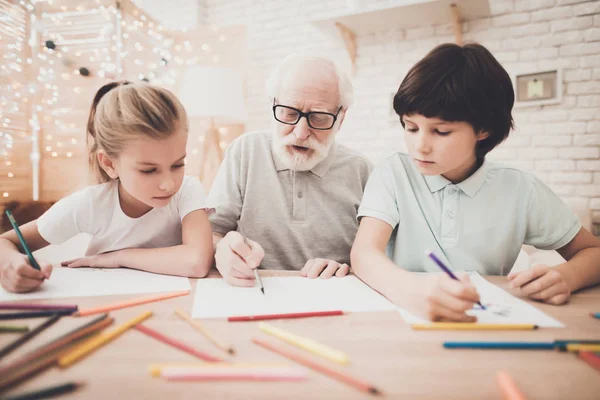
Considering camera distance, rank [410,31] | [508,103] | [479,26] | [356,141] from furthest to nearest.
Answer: [356,141], [410,31], [479,26], [508,103]

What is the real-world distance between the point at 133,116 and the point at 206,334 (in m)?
0.61

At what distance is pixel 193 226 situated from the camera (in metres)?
1.02

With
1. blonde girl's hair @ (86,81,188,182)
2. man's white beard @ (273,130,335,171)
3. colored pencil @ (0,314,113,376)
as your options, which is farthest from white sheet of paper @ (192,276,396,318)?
man's white beard @ (273,130,335,171)

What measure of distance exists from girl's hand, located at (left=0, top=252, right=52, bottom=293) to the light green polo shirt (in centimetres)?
73

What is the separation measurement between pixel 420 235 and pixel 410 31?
2.39 metres

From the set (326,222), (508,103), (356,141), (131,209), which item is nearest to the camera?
(508,103)

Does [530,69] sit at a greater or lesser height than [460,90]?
greater

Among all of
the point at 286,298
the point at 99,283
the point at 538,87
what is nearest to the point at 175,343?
the point at 286,298

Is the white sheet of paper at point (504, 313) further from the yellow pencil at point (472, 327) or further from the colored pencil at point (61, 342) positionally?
the colored pencil at point (61, 342)

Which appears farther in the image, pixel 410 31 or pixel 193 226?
pixel 410 31

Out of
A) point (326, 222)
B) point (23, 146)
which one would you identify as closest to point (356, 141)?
point (326, 222)

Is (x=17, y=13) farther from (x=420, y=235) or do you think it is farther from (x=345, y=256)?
(x=420, y=235)

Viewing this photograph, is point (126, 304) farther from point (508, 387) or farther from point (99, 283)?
point (508, 387)

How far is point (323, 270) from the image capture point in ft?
3.05
